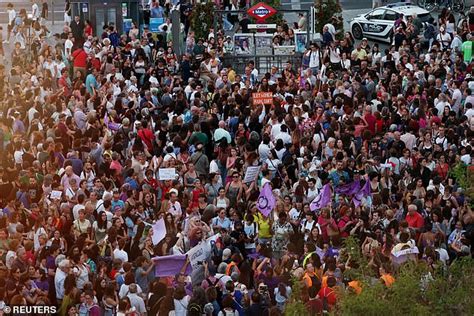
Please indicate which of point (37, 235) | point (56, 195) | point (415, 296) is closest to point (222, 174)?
point (56, 195)

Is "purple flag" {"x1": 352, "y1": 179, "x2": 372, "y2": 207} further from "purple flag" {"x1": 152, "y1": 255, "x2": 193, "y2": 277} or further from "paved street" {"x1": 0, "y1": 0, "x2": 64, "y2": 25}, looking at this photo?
"paved street" {"x1": 0, "y1": 0, "x2": 64, "y2": 25}

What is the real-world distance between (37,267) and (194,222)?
266 cm

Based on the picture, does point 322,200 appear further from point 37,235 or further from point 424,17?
point 424,17

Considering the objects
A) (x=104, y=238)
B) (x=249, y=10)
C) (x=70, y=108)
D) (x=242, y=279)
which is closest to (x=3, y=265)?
(x=104, y=238)

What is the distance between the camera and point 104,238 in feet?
75.4

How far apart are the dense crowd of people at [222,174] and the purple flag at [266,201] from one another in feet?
0.30

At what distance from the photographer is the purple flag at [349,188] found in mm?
25078

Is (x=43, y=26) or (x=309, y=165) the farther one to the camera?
(x=43, y=26)

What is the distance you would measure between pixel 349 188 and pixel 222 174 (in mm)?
2791

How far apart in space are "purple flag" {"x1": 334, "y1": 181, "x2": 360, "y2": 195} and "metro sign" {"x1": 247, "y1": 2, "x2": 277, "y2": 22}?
13.6 metres

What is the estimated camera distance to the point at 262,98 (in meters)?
29.8

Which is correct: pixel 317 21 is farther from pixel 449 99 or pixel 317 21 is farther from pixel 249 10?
pixel 449 99

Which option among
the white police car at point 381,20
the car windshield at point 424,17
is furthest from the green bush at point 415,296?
the white police car at point 381,20

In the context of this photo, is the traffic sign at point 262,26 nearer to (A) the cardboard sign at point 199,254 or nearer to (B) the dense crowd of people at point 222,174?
(B) the dense crowd of people at point 222,174
